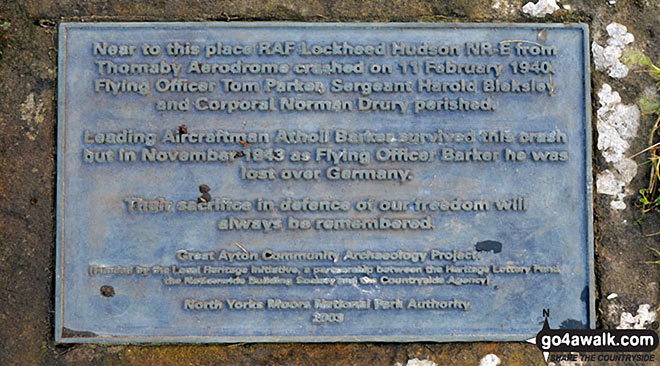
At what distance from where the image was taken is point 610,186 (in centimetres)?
257

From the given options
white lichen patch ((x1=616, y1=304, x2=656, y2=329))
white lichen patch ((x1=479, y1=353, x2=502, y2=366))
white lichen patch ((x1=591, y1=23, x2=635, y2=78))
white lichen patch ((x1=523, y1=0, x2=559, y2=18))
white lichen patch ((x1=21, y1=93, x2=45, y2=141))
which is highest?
white lichen patch ((x1=523, y1=0, x2=559, y2=18))

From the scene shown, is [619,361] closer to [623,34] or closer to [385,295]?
[385,295]

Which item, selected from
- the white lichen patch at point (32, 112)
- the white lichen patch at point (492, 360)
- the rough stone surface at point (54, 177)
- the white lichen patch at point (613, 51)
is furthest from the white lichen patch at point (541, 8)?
the white lichen patch at point (32, 112)

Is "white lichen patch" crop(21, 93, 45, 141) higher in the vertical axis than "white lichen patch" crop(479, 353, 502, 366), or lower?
higher

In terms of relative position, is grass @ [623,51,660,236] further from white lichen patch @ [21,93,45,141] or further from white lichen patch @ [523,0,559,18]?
white lichen patch @ [21,93,45,141]

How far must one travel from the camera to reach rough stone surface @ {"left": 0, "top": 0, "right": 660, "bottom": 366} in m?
2.49

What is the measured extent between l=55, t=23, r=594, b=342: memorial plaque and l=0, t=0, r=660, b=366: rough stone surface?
104mm

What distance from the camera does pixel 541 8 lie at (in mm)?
2613

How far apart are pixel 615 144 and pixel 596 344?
105 cm

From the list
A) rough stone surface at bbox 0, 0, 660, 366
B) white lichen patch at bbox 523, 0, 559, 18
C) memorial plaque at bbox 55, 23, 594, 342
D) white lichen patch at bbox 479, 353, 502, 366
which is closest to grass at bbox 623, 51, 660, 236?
rough stone surface at bbox 0, 0, 660, 366

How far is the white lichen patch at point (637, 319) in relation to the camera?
254cm

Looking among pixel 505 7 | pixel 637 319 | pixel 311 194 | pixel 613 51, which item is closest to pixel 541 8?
pixel 505 7

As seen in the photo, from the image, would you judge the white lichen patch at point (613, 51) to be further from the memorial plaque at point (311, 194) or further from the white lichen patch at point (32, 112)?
the white lichen patch at point (32, 112)

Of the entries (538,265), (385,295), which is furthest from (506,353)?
(385,295)
